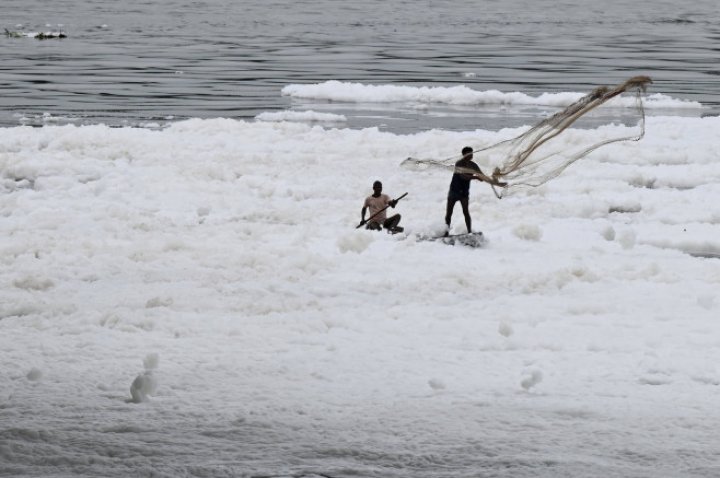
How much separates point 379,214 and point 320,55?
1577 inches

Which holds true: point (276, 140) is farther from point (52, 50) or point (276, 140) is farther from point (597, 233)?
point (52, 50)

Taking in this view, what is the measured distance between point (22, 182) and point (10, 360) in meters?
10.4

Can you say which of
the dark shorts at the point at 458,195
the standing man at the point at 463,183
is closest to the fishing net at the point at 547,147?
the standing man at the point at 463,183

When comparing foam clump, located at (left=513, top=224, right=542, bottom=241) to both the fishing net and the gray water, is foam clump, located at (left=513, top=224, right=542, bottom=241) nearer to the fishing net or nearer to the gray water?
the fishing net

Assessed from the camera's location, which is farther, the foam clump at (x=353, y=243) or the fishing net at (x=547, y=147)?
the foam clump at (x=353, y=243)

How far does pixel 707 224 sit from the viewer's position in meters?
19.2

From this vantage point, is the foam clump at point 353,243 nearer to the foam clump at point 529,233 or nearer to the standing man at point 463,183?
the standing man at point 463,183

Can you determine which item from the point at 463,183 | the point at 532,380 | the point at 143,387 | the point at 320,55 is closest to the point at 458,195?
the point at 463,183

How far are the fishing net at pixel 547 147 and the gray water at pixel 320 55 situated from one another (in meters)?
6.32

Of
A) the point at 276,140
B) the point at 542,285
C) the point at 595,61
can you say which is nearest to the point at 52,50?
Answer: the point at 595,61

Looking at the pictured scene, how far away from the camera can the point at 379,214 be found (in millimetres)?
18250

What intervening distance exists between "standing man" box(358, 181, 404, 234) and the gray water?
13410 millimetres

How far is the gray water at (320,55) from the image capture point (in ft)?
119

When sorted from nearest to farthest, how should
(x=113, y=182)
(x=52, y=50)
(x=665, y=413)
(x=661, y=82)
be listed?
(x=665, y=413)
(x=113, y=182)
(x=661, y=82)
(x=52, y=50)
